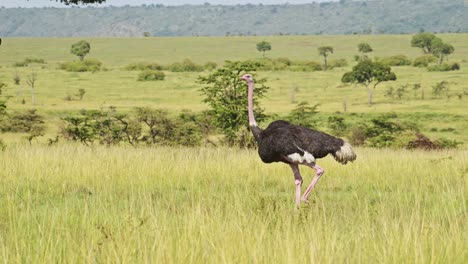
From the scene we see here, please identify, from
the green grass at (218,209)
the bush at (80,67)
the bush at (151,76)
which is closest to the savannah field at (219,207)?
the green grass at (218,209)

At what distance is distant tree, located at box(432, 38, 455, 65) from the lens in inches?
4156

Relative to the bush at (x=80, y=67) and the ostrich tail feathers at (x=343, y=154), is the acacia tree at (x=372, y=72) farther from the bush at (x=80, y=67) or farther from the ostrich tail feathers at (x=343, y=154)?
the ostrich tail feathers at (x=343, y=154)

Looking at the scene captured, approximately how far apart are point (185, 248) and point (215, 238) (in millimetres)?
242

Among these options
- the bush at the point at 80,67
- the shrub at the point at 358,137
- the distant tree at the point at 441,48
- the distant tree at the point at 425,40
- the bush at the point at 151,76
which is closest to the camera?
the shrub at the point at 358,137

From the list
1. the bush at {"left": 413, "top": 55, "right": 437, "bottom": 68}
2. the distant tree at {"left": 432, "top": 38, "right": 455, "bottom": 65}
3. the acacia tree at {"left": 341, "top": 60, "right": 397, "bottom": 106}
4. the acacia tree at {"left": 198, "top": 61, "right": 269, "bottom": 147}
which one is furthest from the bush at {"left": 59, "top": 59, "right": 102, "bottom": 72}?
the acacia tree at {"left": 198, "top": 61, "right": 269, "bottom": 147}

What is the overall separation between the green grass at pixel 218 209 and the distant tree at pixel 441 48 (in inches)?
3649

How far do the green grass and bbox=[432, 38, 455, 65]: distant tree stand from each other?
92695 millimetres

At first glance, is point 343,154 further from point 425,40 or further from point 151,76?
point 425,40

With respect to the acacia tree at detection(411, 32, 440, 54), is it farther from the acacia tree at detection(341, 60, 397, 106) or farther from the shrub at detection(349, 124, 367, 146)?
the shrub at detection(349, 124, 367, 146)

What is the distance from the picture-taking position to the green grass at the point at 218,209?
498 centimetres

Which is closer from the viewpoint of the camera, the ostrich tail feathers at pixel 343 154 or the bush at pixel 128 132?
the ostrich tail feathers at pixel 343 154

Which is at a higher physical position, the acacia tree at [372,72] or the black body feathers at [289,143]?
the black body feathers at [289,143]

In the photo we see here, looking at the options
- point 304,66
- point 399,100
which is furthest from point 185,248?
point 304,66

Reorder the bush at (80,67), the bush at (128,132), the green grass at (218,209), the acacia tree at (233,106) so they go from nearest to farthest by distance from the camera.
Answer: the green grass at (218,209) < the acacia tree at (233,106) < the bush at (128,132) < the bush at (80,67)
